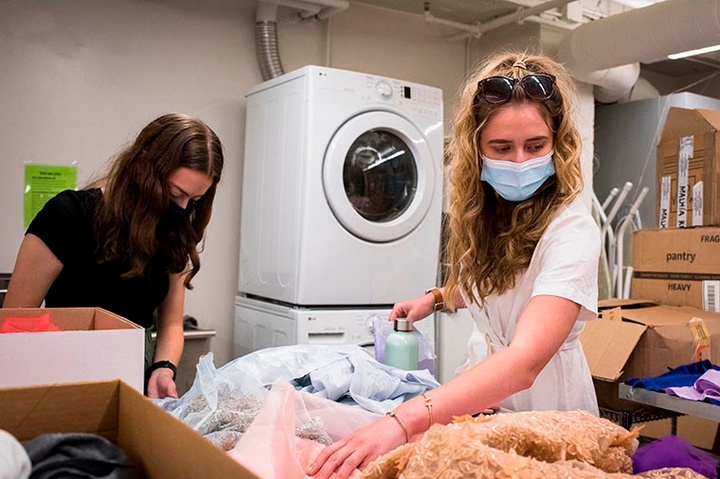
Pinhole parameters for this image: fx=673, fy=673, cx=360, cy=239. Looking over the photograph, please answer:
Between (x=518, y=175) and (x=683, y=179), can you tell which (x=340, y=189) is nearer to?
(x=683, y=179)

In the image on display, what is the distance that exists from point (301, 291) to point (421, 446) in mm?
2170

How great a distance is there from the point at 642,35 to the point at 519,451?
2.86 m

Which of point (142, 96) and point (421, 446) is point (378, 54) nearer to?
point (142, 96)

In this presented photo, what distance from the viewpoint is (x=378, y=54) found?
3.73 metres

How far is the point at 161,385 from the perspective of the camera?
1498mm

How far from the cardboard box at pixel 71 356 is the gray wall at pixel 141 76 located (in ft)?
7.15

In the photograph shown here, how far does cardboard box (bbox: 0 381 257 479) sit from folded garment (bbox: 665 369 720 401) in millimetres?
1507

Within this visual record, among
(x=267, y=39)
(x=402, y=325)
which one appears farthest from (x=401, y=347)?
(x=267, y=39)

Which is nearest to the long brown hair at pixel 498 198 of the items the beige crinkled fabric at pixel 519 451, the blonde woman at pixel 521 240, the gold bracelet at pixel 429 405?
the blonde woman at pixel 521 240

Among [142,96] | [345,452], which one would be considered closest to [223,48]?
[142,96]

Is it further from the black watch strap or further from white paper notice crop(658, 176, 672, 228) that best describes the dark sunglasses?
white paper notice crop(658, 176, 672, 228)

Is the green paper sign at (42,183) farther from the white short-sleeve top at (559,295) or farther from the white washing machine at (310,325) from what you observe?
the white short-sleeve top at (559,295)

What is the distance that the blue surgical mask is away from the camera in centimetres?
132

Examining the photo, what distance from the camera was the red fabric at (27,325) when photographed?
3.33 ft
